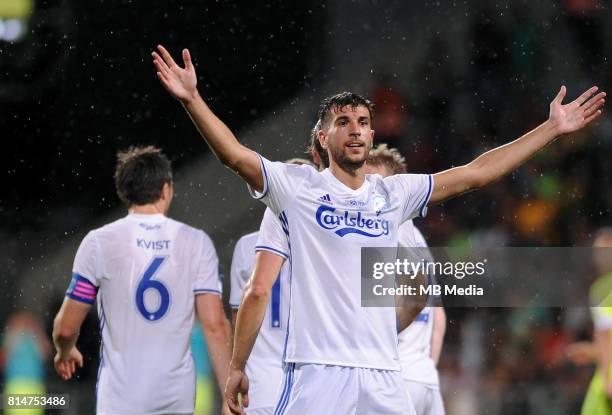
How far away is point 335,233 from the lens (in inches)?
130

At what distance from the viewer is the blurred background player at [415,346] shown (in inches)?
179

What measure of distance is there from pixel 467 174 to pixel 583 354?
1.99 metres

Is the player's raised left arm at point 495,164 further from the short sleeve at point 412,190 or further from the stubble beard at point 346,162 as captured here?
the stubble beard at point 346,162

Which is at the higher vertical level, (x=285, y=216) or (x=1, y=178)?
(x=1, y=178)

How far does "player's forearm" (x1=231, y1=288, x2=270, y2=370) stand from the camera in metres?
3.35

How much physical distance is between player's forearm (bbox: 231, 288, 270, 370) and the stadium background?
5.59 meters

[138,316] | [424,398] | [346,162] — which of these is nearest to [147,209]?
[138,316]

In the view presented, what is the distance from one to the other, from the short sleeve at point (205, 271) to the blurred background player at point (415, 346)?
787 mm

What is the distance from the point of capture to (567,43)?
415 inches

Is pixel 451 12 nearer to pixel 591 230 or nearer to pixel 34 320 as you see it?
pixel 591 230

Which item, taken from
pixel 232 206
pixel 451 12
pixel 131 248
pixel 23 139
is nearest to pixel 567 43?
pixel 451 12
